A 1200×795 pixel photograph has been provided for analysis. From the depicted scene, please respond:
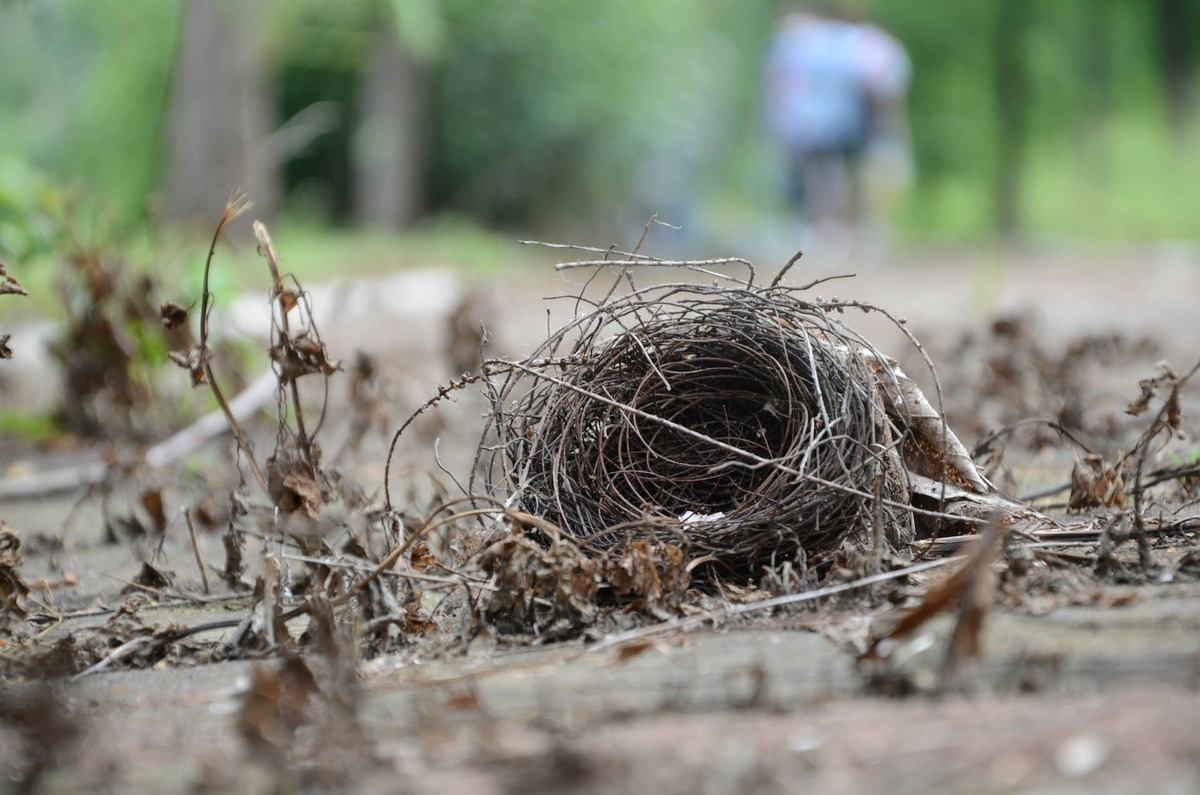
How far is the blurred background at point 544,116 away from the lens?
42.9 ft

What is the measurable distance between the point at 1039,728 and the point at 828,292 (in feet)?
27.7

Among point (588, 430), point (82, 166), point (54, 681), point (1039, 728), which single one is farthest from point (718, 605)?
point (82, 166)

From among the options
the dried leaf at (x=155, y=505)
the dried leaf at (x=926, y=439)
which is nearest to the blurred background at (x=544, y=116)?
the dried leaf at (x=155, y=505)

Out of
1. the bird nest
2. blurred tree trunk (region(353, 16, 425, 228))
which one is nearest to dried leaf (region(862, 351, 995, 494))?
the bird nest

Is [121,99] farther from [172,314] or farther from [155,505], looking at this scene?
[172,314]

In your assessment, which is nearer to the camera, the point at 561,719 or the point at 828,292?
the point at 561,719

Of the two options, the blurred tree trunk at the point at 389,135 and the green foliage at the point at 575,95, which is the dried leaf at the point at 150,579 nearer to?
the green foliage at the point at 575,95

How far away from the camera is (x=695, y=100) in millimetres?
18797

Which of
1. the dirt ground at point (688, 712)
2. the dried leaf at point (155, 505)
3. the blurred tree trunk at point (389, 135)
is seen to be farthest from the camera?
the blurred tree trunk at point (389, 135)

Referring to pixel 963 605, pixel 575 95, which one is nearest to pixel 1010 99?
pixel 575 95

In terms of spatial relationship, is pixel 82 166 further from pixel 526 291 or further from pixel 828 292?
pixel 828 292

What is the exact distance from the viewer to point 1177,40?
2216 cm

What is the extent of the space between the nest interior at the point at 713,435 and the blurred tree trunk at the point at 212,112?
9.89 metres

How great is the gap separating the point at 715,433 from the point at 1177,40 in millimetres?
21611
